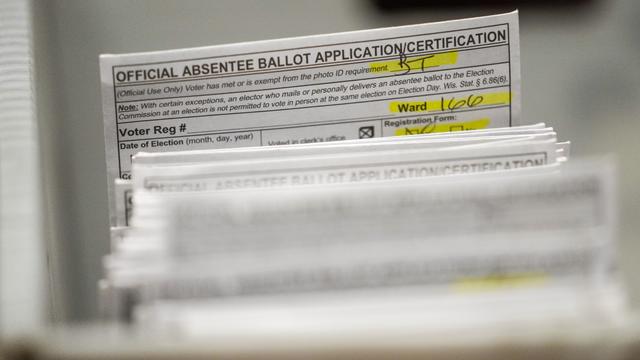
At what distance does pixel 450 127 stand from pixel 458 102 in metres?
0.02

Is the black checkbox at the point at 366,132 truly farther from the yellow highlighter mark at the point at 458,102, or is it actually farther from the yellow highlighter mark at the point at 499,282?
the yellow highlighter mark at the point at 499,282

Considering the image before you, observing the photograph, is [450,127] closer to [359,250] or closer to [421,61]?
[421,61]

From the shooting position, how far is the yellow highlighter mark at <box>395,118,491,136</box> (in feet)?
1.30

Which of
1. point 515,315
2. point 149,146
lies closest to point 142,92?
point 149,146

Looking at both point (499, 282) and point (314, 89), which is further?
point (314, 89)

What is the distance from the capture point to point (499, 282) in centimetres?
25

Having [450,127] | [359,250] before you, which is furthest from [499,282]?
[450,127]

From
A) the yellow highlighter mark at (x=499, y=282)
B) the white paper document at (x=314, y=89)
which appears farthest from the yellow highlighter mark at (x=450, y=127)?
the yellow highlighter mark at (x=499, y=282)

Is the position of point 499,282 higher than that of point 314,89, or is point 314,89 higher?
point 314,89

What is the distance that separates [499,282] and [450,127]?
0.17 m

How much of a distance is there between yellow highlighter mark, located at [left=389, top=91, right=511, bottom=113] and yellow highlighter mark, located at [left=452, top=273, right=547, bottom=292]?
17 cm

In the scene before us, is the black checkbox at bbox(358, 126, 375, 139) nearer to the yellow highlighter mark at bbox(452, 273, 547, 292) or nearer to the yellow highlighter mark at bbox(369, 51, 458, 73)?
the yellow highlighter mark at bbox(369, 51, 458, 73)

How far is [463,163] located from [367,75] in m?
0.11

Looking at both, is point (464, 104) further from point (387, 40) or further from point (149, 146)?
point (149, 146)
